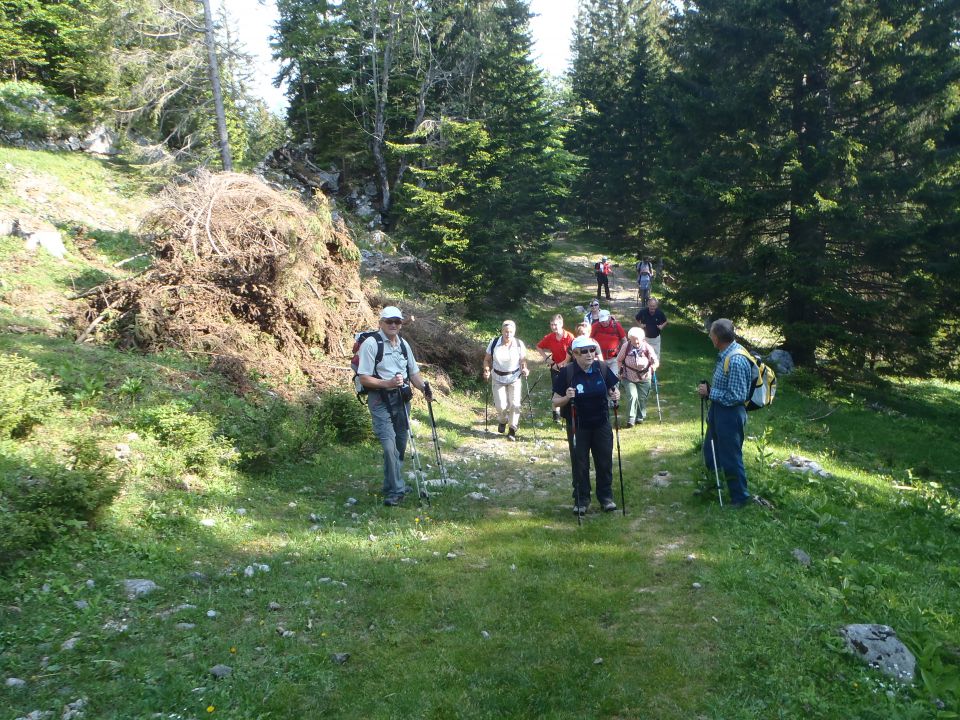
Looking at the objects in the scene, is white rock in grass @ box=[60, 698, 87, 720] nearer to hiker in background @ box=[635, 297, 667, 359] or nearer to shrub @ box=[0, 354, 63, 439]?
shrub @ box=[0, 354, 63, 439]

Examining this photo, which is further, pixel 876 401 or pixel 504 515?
pixel 876 401

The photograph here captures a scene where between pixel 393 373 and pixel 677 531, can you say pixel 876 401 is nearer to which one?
pixel 677 531

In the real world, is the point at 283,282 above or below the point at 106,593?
above

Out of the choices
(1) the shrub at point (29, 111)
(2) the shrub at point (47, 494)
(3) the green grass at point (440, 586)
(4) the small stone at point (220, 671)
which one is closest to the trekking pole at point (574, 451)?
(3) the green grass at point (440, 586)

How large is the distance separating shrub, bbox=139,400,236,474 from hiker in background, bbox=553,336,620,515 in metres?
4.30

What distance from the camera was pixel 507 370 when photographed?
40.2 ft

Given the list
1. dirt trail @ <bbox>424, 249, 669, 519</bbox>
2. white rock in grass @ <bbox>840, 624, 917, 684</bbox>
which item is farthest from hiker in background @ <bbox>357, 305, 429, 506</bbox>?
white rock in grass @ <bbox>840, 624, 917, 684</bbox>

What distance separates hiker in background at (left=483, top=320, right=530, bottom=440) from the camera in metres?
12.2

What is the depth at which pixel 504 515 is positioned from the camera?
830 centimetres

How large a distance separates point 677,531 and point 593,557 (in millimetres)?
1285

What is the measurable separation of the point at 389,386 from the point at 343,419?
307cm

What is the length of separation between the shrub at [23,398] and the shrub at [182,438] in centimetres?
103

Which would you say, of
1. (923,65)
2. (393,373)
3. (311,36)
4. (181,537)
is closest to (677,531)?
(393,373)

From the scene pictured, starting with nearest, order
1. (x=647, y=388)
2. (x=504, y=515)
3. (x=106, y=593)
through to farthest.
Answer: (x=106, y=593) → (x=504, y=515) → (x=647, y=388)
